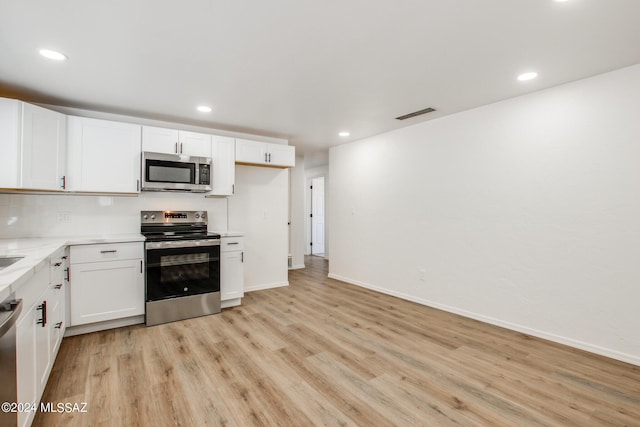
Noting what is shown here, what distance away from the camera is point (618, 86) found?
2574mm

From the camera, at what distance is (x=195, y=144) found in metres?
3.84

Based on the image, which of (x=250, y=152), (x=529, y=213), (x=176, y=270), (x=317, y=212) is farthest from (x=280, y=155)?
(x=317, y=212)

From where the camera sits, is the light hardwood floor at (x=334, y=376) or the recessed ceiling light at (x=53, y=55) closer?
the light hardwood floor at (x=334, y=376)

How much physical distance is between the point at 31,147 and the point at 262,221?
2.75 meters

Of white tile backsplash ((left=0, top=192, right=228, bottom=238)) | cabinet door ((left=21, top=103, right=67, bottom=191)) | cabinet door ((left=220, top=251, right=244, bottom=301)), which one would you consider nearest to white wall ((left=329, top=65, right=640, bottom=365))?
cabinet door ((left=220, top=251, right=244, bottom=301))

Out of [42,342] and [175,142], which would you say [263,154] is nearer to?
[175,142]

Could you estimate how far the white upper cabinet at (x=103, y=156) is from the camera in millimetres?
3189

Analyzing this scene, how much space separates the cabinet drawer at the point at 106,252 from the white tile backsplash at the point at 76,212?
0.56 m

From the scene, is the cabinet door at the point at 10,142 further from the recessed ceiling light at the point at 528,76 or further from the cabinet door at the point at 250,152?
the recessed ceiling light at the point at 528,76

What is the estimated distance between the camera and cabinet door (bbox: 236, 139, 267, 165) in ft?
13.8

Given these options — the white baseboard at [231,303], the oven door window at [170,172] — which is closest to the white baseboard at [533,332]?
the white baseboard at [231,303]

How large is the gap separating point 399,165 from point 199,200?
2.86 metres

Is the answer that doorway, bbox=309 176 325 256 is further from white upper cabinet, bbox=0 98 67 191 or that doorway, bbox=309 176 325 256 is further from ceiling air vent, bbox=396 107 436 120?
white upper cabinet, bbox=0 98 67 191

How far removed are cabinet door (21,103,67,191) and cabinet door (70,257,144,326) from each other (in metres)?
0.87
